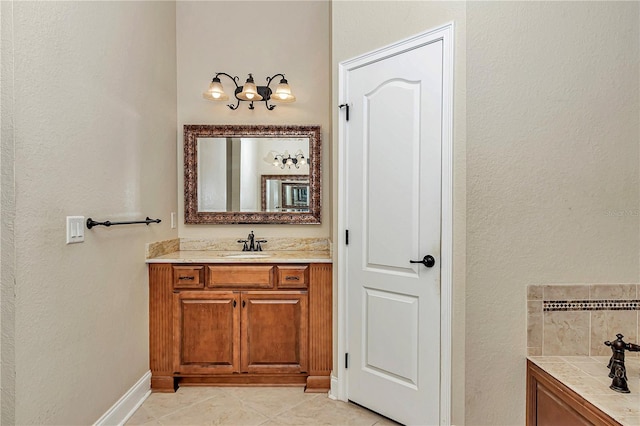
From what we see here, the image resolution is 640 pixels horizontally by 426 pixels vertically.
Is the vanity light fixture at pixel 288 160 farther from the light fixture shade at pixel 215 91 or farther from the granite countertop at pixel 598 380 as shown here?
the granite countertop at pixel 598 380

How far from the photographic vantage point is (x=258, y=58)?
2.99 m

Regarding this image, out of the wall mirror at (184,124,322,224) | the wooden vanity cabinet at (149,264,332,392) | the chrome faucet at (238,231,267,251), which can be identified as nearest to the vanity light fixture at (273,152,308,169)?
the wall mirror at (184,124,322,224)

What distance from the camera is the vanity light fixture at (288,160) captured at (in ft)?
9.73

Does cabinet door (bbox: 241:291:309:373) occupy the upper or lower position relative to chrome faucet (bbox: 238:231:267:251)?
lower

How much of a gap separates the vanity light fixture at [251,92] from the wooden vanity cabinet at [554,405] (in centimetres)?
237

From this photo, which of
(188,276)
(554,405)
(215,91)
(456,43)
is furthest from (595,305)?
(215,91)

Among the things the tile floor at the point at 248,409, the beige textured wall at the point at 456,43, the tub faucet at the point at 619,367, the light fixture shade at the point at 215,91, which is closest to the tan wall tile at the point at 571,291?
the tub faucet at the point at 619,367

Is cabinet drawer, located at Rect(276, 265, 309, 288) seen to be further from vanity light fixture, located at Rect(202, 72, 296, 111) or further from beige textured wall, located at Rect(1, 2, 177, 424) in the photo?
vanity light fixture, located at Rect(202, 72, 296, 111)

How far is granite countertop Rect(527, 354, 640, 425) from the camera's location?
1229mm

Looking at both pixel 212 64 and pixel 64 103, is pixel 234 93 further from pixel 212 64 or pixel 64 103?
pixel 64 103

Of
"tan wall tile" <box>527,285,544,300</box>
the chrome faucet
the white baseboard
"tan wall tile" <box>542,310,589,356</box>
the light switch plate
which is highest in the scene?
the light switch plate

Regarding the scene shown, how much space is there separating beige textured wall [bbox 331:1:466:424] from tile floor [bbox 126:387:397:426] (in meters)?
0.65

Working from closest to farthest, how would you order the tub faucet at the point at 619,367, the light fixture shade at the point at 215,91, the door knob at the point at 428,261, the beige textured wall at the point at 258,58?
the tub faucet at the point at 619,367 < the door knob at the point at 428,261 < the light fixture shade at the point at 215,91 < the beige textured wall at the point at 258,58

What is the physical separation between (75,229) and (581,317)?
2.41 meters
